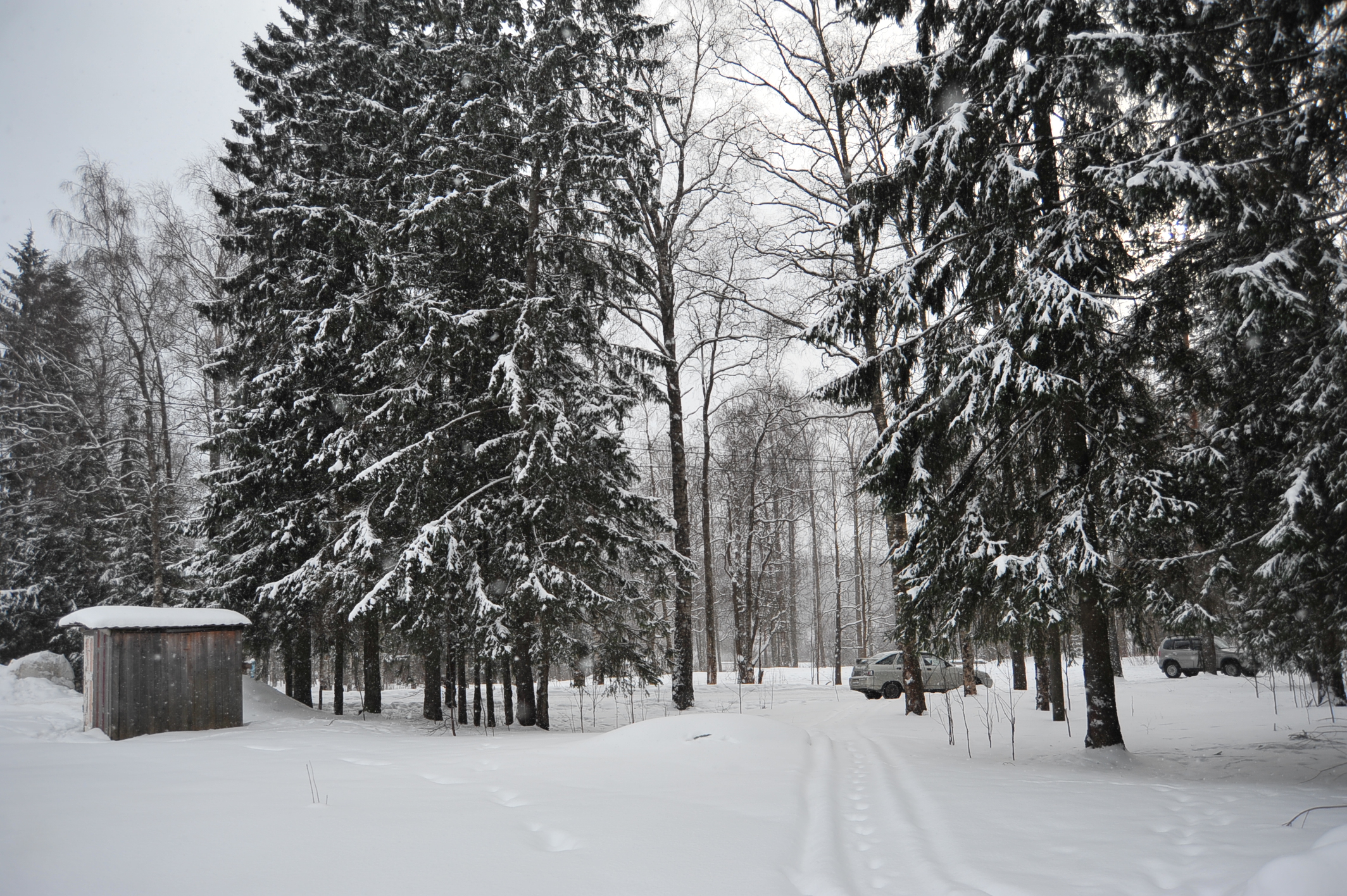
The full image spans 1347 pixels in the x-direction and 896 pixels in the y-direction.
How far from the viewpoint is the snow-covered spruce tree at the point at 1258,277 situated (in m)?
5.60

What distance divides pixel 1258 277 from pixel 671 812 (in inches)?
253

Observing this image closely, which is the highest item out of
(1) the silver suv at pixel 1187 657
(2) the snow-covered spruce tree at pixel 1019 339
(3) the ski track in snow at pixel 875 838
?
(2) the snow-covered spruce tree at pixel 1019 339

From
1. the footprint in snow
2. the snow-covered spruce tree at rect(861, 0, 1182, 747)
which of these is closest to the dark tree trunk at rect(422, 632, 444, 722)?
the footprint in snow

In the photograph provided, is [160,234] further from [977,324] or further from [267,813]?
[977,324]

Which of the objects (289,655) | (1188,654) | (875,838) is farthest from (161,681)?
(1188,654)

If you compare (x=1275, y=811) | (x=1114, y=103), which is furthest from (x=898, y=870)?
(x=1114, y=103)

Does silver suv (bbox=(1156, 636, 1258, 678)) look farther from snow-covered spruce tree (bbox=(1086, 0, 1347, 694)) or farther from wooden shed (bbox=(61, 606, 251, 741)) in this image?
wooden shed (bbox=(61, 606, 251, 741))

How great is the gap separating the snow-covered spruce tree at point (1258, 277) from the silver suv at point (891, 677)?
40.1ft

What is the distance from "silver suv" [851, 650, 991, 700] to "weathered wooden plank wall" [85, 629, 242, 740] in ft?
51.1

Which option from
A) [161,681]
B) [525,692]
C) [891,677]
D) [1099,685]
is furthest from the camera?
[891,677]

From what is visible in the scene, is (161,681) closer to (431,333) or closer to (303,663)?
(303,663)

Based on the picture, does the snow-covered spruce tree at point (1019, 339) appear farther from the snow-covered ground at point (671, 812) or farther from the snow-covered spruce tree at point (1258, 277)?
the snow-covered ground at point (671, 812)

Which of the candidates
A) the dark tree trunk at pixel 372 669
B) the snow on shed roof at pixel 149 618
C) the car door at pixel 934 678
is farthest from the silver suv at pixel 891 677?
the snow on shed roof at pixel 149 618

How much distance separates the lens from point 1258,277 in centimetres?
546
